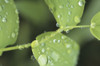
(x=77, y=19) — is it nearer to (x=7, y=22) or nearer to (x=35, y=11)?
(x=7, y=22)

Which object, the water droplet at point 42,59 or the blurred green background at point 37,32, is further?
the blurred green background at point 37,32

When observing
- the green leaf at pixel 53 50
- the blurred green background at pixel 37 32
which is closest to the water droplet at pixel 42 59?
the green leaf at pixel 53 50

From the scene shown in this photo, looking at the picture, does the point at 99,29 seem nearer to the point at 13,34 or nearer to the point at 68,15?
the point at 68,15

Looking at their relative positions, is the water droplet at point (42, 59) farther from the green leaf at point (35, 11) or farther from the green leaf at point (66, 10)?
the green leaf at point (35, 11)

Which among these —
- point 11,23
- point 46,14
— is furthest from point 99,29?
point 46,14

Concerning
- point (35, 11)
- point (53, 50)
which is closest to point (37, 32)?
point (35, 11)

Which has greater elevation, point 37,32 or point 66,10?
point 66,10
